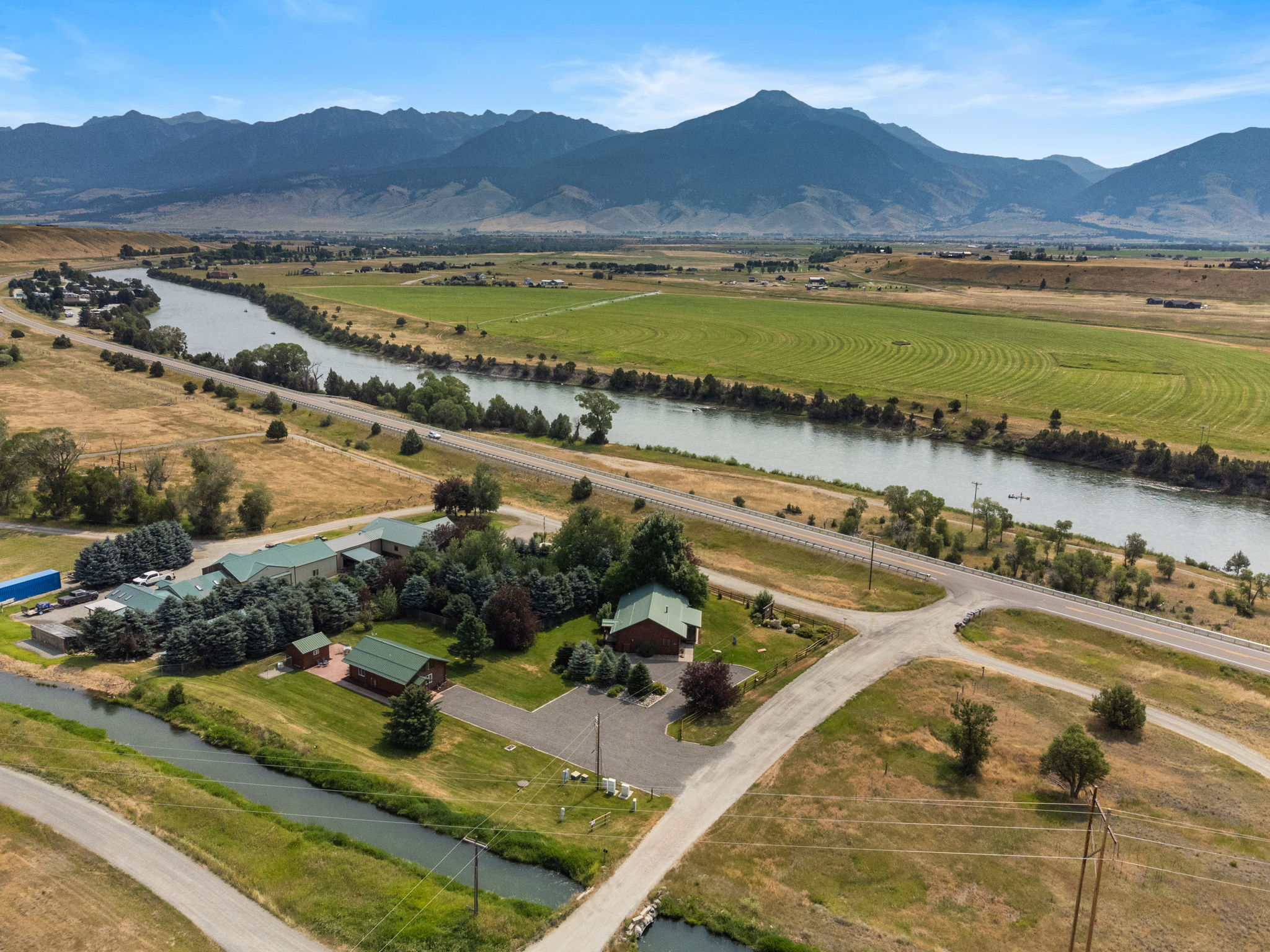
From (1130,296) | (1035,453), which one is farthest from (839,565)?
(1130,296)

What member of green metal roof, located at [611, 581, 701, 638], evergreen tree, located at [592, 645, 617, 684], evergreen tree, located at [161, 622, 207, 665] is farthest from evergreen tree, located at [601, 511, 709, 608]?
evergreen tree, located at [161, 622, 207, 665]

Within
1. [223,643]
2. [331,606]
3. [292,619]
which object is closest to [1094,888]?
[331,606]

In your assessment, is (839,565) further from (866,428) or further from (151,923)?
(866,428)

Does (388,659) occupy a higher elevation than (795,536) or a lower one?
lower

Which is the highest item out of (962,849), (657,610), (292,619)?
(657,610)

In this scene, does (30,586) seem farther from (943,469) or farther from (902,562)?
(943,469)

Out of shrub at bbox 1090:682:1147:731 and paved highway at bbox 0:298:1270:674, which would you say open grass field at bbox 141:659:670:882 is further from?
paved highway at bbox 0:298:1270:674
